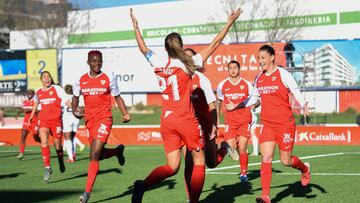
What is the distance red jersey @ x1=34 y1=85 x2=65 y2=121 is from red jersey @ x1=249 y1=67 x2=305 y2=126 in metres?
6.13

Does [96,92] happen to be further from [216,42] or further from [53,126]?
[53,126]

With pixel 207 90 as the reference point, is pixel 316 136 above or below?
below

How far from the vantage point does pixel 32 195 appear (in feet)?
38.4

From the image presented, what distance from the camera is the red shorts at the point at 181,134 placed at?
831 cm

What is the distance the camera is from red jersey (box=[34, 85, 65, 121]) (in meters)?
14.7

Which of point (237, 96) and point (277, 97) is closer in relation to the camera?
point (277, 97)

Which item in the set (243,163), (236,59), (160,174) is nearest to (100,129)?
(160,174)

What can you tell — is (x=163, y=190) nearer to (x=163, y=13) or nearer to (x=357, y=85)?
(x=357, y=85)

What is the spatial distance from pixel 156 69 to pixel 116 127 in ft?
73.6

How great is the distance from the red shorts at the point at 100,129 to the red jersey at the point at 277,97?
8.50 ft

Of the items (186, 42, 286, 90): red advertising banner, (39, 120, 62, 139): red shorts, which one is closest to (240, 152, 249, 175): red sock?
(39, 120, 62, 139): red shorts

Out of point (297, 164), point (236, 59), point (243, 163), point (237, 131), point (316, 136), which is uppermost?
point (236, 59)

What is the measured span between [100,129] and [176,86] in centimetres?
291

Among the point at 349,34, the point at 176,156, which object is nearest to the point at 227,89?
the point at 176,156
